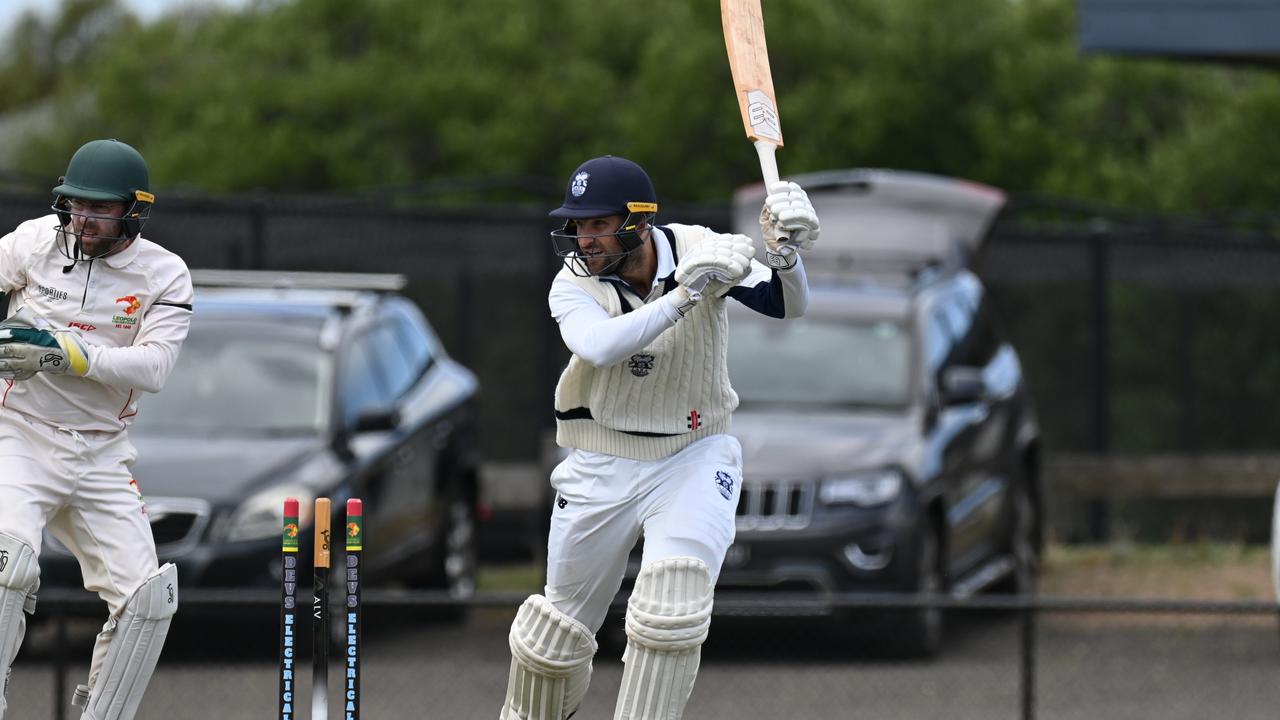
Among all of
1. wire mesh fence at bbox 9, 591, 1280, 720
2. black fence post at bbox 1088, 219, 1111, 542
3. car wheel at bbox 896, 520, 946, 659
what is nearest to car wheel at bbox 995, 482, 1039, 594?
car wheel at bbox 896, 520, 946, 659

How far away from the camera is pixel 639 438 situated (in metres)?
7.11

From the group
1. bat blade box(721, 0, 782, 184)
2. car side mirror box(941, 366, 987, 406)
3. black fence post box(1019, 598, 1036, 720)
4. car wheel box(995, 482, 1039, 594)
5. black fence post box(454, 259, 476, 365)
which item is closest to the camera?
bat blade box(721, 0, 782, 184)

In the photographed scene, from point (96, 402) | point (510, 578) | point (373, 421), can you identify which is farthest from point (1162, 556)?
point (96, 402)

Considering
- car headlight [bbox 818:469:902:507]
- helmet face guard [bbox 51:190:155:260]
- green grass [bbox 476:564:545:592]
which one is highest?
helmet face guard [bbox 51:190:155:260]

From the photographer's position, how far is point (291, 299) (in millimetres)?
12539

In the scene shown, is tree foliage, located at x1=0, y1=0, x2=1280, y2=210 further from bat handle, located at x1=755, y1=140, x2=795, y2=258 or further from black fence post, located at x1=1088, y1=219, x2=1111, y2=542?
bat handle, located at x1=755, y1=140, x2=795, y2=258

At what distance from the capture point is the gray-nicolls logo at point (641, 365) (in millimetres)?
7059

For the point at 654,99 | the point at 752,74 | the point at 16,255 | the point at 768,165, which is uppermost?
the point at 752,74

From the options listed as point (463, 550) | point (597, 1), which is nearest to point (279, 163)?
point (597, 1)

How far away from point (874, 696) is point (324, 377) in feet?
11.7

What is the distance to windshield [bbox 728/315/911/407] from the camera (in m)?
12.2

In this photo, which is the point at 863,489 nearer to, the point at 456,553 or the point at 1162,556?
the point at 456,553

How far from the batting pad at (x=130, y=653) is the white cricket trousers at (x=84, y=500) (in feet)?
0.13

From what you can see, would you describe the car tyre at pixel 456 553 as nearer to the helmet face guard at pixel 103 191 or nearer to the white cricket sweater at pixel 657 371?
the white cricket sweater at pixel 657 371
